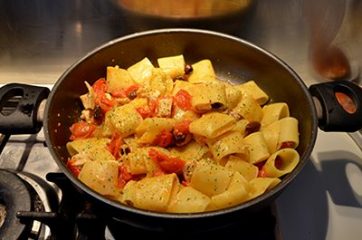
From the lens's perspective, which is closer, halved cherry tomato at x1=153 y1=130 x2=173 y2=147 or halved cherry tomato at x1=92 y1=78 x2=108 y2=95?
halved cherry tomato at x1=153 y1=130 x2=173 y2=147

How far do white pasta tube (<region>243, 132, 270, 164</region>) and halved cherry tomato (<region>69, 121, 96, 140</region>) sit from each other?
0.33m

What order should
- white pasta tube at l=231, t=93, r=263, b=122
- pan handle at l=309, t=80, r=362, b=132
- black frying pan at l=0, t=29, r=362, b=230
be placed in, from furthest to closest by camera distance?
1. white pasta tube at l=231, t=93, r=263, b=122
2. pan handle at l=309, t=80, r=362, b=132
3. black frying pan at l=0, t=29, r=362, b=230

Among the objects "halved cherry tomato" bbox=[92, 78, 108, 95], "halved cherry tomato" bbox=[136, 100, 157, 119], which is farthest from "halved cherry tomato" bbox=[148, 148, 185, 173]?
"halved cherry tomato" bbox=[92, 78, 108, 95]

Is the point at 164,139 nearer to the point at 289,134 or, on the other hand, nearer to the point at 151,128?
the point at 151,128

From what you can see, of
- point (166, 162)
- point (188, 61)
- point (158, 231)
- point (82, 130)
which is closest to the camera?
point (158, 231)

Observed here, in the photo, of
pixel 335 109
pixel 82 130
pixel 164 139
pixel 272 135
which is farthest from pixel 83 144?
pixel 335 109

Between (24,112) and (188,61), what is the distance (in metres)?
0.42

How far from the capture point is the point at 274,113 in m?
0.96

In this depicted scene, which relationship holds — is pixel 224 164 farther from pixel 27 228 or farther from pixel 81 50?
pixel 81 50

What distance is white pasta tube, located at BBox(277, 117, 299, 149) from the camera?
89cm

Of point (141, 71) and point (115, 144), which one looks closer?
point (115, 144)

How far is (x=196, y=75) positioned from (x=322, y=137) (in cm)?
33

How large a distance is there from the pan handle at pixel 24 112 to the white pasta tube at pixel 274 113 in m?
0.46

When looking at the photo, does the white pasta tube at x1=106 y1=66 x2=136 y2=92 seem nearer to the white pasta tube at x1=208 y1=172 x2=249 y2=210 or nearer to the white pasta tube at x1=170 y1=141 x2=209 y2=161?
the white pasta tube at x1=170 y1=141 x2=209 y2=161
